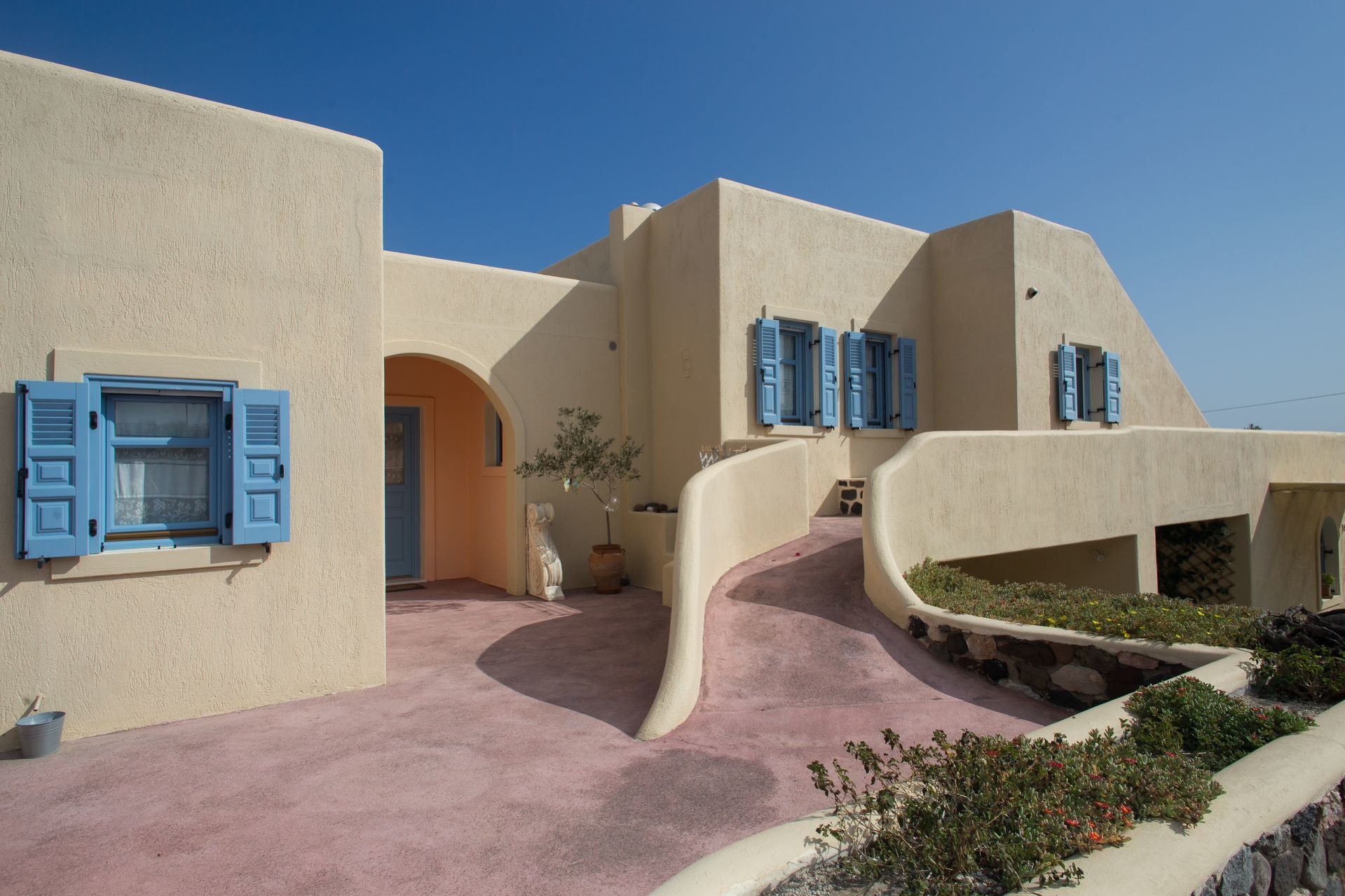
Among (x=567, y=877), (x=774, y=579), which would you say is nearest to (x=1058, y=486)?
(x=774, y=579)

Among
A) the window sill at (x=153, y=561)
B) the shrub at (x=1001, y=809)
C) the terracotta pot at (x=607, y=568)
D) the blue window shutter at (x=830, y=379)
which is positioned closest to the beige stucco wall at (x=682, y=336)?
the terracotta pot at (x=607, y=568)

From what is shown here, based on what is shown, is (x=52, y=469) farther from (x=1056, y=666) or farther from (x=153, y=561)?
(x=1056, y=666)

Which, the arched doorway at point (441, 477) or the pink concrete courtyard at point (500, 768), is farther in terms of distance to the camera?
the arched doorway at point (441, 477)

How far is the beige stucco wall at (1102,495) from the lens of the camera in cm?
723

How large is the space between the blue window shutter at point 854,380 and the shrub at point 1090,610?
12.6ft

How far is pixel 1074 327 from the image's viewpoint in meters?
12.0

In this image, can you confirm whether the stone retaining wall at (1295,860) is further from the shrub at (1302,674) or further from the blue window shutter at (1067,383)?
the blue window shutter at (1067,383)

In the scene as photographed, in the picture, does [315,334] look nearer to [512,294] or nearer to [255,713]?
[255,713]

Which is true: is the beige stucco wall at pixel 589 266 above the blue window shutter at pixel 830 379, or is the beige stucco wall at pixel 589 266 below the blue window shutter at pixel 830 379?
above

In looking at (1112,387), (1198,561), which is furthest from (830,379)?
(1198,561)

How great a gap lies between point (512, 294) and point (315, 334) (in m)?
4.15

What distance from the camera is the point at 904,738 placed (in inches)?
179

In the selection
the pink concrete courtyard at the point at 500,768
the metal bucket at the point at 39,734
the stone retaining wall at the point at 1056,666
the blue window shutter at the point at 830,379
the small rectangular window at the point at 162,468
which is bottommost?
the pink concrete courtyard at the point at 500,768

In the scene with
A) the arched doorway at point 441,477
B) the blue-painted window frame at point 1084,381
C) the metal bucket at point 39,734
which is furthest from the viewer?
the blue-painted window frame at point 1084,381
